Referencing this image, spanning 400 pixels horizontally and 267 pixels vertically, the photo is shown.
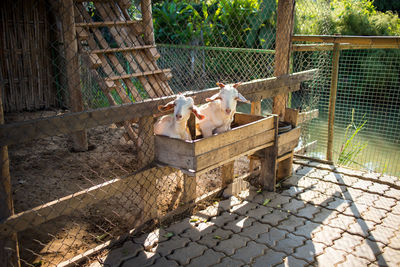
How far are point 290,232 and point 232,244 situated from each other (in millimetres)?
672

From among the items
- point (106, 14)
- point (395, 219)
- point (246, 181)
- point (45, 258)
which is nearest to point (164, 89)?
point (106, 14)

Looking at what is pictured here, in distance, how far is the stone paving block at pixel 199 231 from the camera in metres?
3.76

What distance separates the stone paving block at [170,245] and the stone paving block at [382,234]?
191 cm

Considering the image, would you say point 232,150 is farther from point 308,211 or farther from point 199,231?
point 308,211

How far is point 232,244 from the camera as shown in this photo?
3623 millimetres

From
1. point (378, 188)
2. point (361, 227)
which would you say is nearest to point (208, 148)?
point (361, 227)

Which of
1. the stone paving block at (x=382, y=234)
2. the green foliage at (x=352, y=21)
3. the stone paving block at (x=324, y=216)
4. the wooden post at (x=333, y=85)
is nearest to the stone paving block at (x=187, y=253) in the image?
the stone paving block at (x=324, y=216)

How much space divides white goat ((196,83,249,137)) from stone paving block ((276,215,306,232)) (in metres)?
1.21

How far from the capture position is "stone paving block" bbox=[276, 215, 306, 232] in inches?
154

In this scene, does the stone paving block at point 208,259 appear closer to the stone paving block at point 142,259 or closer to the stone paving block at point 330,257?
the stone paving block at point 142,259

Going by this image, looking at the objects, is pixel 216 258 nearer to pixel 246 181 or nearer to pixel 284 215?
pixel 284 215

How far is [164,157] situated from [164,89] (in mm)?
1746

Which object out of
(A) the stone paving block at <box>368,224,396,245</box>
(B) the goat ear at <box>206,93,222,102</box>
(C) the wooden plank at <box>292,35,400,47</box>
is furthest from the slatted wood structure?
(A) the stone paving block at <box>368,224,396,245</box>

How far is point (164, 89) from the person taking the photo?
5.16 metres
